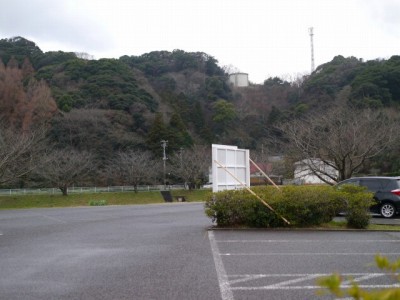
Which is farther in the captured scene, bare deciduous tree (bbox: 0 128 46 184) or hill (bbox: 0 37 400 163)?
hill (bbox: 0 37 400 163)

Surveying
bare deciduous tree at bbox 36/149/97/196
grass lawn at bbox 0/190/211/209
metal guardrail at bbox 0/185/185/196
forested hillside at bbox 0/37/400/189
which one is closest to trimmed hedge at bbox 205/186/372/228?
grass lawn at bbox 0/190/211/209

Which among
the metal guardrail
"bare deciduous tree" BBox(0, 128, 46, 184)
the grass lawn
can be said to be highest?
"bare deciduous tree" BBox(0, 128, 46, 184)

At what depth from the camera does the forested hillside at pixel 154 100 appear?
1932 inches

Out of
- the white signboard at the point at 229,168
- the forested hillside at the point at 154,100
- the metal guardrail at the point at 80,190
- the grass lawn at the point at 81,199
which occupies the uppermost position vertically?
the forested hillside at the point at 154,100

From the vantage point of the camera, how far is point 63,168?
4494 cm

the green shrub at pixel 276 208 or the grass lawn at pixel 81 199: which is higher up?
the green shrub at pixel 276 208

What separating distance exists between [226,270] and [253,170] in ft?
142

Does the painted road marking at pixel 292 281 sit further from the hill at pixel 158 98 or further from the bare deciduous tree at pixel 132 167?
the bare deciduous tree at pixel 132 167

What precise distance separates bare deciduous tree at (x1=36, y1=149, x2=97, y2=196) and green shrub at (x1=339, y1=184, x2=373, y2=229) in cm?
3485

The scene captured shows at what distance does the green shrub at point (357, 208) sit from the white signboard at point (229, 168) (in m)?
3.20

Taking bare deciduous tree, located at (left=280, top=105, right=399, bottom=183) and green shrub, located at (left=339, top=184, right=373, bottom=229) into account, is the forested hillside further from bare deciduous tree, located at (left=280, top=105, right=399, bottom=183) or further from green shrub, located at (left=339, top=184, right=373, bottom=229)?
green shrub, located at (left=339, top=184, right=373, bottom=229)

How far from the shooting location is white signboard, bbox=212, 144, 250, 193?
13.3 m

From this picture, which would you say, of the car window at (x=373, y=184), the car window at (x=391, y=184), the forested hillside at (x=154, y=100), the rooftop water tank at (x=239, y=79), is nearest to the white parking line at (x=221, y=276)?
the car window at (x=373, y=184)

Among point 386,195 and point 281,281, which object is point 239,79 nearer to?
point 386,195
